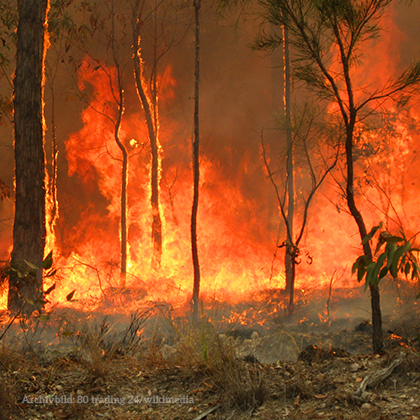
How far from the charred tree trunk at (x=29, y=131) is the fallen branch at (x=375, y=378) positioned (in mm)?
4445

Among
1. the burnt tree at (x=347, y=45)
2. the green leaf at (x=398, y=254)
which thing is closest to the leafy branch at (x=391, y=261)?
the green leaf at (x=398, y=254)

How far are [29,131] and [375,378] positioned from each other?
16.9 feet

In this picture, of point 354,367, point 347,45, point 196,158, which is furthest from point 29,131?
point 354,367

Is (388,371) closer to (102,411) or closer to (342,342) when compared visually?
(102,411)

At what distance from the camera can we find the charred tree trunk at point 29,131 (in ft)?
20.0

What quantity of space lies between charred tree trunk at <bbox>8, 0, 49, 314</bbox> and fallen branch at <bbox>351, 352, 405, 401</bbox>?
444 cm

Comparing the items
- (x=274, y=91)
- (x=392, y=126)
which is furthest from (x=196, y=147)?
(x=274, y=91)

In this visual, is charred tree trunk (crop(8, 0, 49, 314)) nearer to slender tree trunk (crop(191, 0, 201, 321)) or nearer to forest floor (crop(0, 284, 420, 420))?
slender tree trunk (crop(191, 0, 201, 321))

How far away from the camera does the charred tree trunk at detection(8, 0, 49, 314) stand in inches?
240

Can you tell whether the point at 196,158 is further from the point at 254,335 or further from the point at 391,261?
the point at 391,261

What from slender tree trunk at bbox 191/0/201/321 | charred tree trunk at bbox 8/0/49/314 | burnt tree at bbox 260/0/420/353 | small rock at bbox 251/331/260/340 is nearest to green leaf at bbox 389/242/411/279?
burnt tree at bbox 260/0/420/353

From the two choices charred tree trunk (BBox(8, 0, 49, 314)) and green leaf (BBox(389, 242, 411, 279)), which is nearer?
green leaf (BBox(389, 242, 411, 279))

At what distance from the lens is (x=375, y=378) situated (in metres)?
3.20

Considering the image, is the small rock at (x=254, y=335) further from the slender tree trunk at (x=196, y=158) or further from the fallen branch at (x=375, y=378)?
the fallen branch at (x=375, y=378)
